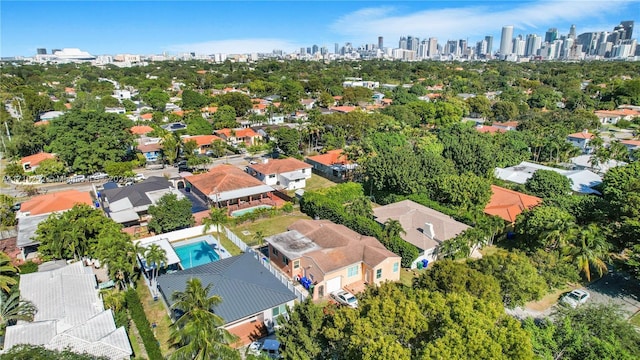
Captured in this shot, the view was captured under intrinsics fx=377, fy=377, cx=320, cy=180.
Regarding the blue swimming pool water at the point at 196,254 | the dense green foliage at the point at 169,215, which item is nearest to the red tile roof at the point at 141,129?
the dense green foliage at the point at 169,215

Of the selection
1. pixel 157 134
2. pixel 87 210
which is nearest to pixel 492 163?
pixel 87 210

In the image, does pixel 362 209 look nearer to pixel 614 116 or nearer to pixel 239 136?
pixel 239 136

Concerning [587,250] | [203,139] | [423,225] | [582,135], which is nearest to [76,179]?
[203,139]

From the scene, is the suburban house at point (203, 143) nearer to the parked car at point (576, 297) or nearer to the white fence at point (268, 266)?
the white fence at point (268, 266)

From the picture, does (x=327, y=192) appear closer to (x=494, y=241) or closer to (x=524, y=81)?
(x=494, y=241)

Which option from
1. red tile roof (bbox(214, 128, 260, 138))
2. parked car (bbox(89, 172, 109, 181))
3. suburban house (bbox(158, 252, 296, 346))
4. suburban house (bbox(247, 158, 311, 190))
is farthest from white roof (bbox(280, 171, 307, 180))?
parked car (bbox(89, 172, 109, 181))
